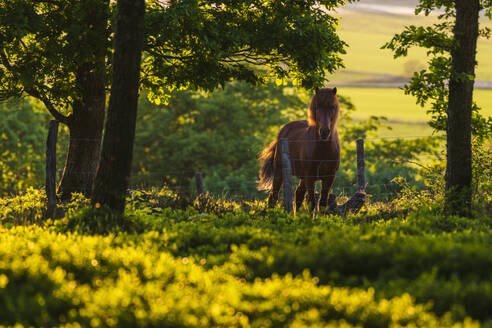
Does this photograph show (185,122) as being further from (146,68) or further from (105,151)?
(105,151)

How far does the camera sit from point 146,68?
16.3 m

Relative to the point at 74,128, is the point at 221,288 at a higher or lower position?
lower

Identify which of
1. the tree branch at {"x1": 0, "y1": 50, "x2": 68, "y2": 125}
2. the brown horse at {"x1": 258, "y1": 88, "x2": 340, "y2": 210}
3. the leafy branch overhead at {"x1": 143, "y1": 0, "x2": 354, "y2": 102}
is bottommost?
the brown horse at {"x1": 258, "y1": 88, "x2": 340, "y2": 210}

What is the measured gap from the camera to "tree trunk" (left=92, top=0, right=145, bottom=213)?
9.83 meters

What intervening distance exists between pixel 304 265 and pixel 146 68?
37.2 ft

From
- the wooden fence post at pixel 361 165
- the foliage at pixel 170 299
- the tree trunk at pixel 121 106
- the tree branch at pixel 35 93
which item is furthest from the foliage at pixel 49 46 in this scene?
the wooden fence post at pixel 361 165

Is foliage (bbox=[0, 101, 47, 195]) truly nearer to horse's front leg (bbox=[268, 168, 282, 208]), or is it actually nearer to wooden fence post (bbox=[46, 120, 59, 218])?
horse's front leg (bbox=[268, 168, 282, 208])

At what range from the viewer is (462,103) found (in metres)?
11.5

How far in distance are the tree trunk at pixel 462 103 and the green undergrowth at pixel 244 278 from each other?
7.16ft

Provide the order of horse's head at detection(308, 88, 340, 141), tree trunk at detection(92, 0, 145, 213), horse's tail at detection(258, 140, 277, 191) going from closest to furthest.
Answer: tree trunk at detection(92, 0, 145, 213), horse's head at detection(308, 88, 340, 141), horse's tail at detection(258, 140, 277, 191)

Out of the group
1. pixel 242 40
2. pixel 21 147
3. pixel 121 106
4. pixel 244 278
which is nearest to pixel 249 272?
pixel 244 278

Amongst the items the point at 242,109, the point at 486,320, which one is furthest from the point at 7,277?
the point at 242,109

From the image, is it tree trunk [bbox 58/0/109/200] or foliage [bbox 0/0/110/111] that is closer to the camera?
foliage [bbox 0/0/110/111]

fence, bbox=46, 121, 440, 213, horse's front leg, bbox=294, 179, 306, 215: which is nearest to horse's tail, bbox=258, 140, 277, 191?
fence, bbox=46, 121, 440, 213
